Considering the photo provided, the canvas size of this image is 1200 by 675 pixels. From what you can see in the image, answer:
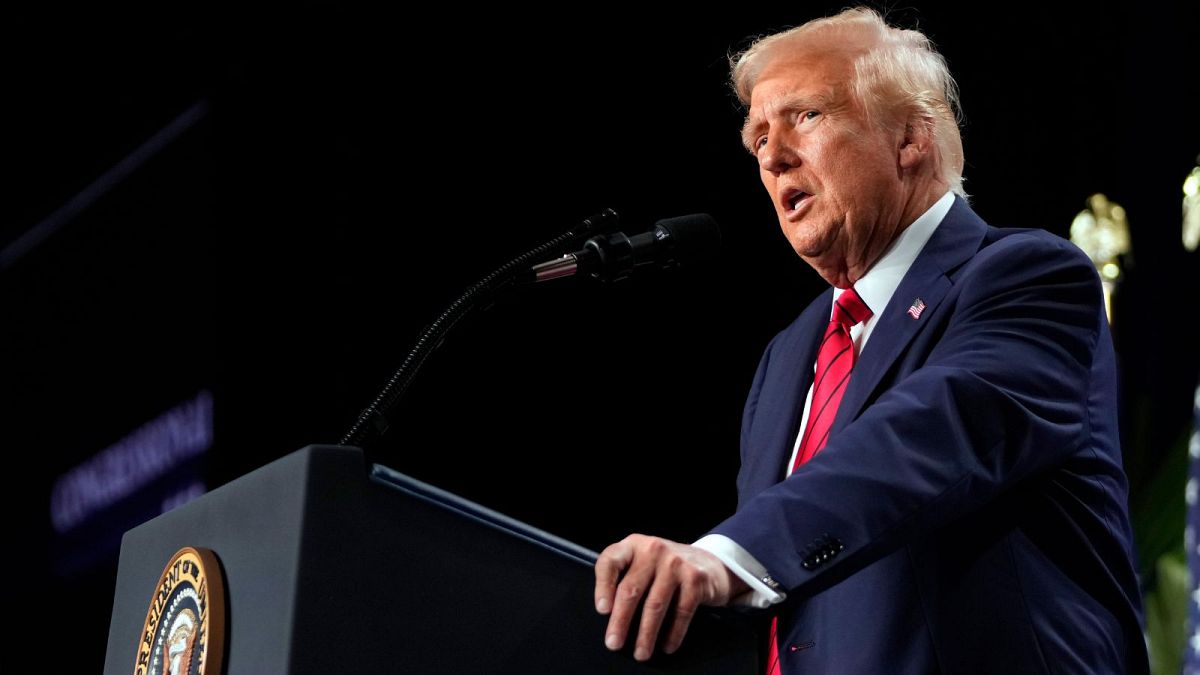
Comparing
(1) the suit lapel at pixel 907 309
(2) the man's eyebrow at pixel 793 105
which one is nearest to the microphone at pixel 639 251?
(1) the suit lapel at pixel 907 309

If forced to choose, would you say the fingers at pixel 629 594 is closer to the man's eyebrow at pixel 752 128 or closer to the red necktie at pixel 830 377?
the red necktie at pixel 830 377

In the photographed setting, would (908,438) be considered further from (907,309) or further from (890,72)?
(890,72)

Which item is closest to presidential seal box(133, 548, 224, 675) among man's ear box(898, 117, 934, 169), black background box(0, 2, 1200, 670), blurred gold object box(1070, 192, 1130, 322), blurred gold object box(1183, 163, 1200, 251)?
man's ear box(898, 117, 934, 169)

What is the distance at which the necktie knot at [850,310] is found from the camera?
68.6 inches

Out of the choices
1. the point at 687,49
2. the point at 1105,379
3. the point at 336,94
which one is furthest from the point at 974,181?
the point at 1105,379

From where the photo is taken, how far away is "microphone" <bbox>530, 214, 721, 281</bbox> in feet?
4.80

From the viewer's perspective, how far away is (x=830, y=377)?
1.67m

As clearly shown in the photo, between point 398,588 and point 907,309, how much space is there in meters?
0.78

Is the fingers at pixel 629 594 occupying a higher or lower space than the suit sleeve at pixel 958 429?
lower

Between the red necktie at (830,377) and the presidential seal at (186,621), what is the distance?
66 cm

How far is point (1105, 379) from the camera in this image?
60.0 inches

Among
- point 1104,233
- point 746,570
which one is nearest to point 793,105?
point 746,570

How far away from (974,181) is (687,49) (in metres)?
1.01

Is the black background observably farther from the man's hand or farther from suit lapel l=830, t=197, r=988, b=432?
the man's hand
